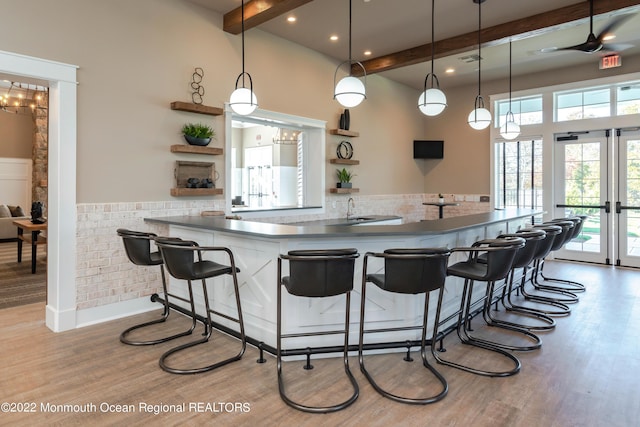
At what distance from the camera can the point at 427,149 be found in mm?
8234

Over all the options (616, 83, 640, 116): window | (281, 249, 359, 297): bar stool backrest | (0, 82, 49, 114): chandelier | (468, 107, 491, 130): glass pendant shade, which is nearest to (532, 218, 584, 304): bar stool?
(468, 107, 491, 130): glass pendant shade

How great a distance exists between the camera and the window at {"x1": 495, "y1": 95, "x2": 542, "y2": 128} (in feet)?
23.8

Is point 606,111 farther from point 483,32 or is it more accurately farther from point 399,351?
point 399,351

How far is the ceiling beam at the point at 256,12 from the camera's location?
13.3ft

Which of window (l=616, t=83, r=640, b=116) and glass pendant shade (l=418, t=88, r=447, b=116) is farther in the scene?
window (l=616, t=83, r=640, b=116)

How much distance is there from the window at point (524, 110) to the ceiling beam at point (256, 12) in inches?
203

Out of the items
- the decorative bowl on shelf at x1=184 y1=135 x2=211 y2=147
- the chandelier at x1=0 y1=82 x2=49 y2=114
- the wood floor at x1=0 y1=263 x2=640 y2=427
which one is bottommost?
the wood floor at x1=0 y1=263 x2=640 y2=427

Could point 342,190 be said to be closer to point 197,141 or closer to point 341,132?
point 341,132

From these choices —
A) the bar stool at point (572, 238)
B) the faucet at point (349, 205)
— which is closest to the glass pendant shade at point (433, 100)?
the bar stool at point (572, 238)

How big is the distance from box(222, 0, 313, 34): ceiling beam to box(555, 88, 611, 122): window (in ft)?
17.6

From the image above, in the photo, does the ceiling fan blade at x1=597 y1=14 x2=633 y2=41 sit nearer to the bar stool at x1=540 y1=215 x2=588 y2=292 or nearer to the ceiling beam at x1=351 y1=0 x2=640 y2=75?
the ceiling beam at x1=351 y1=0 x2=640 y2=75

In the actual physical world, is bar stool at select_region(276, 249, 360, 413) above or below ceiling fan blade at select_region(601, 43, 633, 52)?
below

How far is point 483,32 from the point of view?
5223mm

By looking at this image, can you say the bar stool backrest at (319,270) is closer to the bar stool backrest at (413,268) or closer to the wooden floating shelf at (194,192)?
the bar stool backrest at (413,268)
